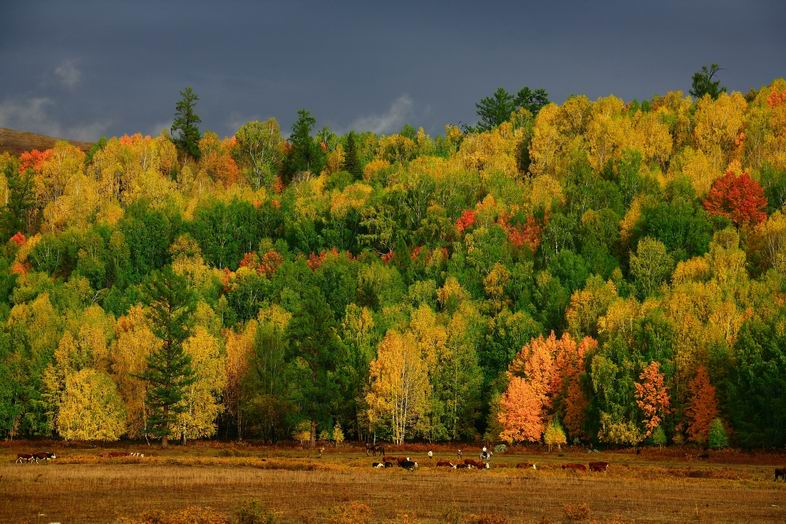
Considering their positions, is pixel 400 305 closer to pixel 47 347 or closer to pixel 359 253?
pixel 359 253

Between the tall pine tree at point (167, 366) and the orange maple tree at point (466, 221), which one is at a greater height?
the orange maple tree at point (466, 221)

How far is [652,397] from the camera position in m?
103

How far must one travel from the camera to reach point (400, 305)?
5630 inches

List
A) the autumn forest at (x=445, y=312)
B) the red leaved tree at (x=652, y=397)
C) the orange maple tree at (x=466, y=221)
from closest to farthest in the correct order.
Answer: the red leaved tree at (x=652, y=397) < the autumn forest at (x=445, y=312) < the orange maple tree at (x=466, y=221)

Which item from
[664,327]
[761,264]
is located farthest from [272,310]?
[761,264]

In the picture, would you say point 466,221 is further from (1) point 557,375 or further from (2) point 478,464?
(2) point 478,464

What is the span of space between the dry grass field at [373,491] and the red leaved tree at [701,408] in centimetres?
1419

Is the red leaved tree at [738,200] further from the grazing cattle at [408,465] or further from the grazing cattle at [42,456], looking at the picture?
the grazing cattle at [42,456]

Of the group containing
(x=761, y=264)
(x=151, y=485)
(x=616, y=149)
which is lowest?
(x=151, y=485)

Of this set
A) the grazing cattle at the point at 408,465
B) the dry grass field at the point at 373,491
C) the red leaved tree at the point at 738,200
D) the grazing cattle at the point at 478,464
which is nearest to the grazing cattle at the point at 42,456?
the dry grass field at the point at 373,491

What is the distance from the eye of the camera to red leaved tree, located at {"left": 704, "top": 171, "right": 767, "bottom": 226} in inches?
6024

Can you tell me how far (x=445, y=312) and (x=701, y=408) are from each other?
43784 millimetres

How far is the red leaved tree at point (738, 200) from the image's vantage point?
6024 inches

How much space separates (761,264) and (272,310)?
72.7 metres
